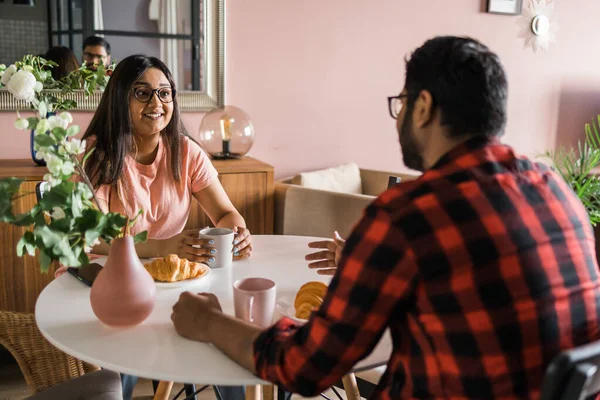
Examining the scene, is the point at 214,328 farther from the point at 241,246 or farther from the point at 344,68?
the point at 344,68

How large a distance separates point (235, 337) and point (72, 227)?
1.13 ft

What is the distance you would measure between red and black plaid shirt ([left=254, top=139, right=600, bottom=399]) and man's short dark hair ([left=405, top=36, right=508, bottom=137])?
0.04 m

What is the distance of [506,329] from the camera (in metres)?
0.85

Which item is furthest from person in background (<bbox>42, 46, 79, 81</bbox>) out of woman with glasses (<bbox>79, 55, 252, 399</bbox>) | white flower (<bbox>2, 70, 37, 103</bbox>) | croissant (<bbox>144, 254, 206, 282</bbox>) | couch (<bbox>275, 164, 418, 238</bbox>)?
croissant (<bbox>144, 254, 206, 282</bbox>)

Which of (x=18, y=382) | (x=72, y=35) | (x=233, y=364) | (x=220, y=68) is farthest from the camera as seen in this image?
(x=220, y=68)

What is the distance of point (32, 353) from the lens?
156 centimetres

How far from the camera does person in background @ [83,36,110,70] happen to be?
2824mm

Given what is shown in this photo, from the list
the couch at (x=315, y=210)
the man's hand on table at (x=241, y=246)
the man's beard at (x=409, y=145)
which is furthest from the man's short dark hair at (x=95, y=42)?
the man's beard at (x=409, y=145)

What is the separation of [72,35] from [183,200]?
47.6 inches

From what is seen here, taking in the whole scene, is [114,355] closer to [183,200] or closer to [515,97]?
[183,200]

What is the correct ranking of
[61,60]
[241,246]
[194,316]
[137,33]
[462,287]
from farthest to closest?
1. [137,33]
2. [61,60]
3. [241,246]
4. [194,316]
5. [462,287]

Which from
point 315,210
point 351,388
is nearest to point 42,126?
point 351,388

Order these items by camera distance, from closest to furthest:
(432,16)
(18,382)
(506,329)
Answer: (506,329) < (18,382) < (432,16)

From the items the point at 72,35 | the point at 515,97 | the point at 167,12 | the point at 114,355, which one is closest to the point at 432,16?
the point at 515,97
